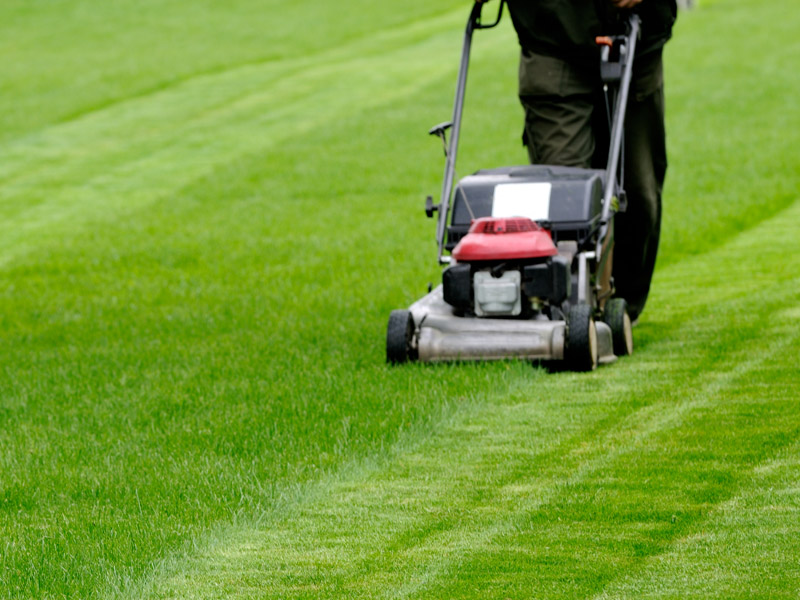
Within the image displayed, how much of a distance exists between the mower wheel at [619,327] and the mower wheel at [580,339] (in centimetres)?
39

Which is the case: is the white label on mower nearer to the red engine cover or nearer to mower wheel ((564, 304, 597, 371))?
the red engine cover

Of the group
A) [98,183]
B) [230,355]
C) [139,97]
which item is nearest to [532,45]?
[230,355]

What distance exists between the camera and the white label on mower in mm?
6469

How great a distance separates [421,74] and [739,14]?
A: 25.0ft

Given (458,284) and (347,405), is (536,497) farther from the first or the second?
(458,284)

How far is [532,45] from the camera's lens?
6918 mm

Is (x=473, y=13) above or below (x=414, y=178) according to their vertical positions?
above

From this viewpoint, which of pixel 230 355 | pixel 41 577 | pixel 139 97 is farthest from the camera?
pixel 139 97

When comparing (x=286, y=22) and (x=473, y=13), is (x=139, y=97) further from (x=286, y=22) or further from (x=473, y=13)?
(x=473, y=13)

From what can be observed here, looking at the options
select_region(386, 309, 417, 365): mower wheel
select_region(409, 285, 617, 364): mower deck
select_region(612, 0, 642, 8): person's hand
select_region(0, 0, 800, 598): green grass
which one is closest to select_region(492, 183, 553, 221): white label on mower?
select_region(409, 285, 617, 364): mower deck

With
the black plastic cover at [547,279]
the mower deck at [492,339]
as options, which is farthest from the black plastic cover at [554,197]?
the mower deck at [492,339]

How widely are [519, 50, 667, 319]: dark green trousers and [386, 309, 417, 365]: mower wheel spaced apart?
1188mm

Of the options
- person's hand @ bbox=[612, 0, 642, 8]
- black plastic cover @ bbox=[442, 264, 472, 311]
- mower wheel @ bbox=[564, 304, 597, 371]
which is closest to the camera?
mower wheel @ bbox=[564, 304, 597, 371]

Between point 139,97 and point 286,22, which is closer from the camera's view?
point 139,97
